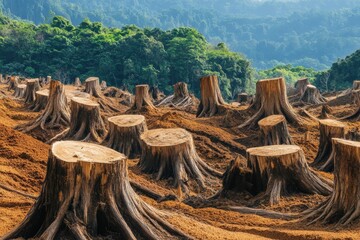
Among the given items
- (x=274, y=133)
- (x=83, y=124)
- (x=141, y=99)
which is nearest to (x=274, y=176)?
(x=274, y=133)

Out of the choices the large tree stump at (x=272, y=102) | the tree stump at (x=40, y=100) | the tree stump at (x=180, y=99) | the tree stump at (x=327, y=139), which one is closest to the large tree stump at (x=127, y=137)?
the tree stump at (x=327, y=139)

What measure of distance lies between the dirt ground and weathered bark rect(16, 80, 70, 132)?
563mm

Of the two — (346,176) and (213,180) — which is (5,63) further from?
(346,176)

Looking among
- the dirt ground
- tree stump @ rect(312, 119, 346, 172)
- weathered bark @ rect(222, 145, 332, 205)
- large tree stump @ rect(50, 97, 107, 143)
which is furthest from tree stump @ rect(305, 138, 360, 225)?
large tree stump @ rect(50, 97, 107, 143)

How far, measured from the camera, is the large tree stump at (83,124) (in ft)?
53.4

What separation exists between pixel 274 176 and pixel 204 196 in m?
1.73

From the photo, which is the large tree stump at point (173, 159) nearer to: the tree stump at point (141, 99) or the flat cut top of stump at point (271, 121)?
the flat cut top of stump at point (271, 121)

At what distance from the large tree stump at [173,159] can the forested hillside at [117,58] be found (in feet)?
164

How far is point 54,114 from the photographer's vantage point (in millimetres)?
18328

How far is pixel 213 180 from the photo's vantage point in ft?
41.0

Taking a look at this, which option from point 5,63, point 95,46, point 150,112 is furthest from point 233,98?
point 150,112

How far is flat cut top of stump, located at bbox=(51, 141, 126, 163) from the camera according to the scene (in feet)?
21.6

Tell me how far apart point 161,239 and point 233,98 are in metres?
65.3

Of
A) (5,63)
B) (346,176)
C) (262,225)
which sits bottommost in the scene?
(262,225)
